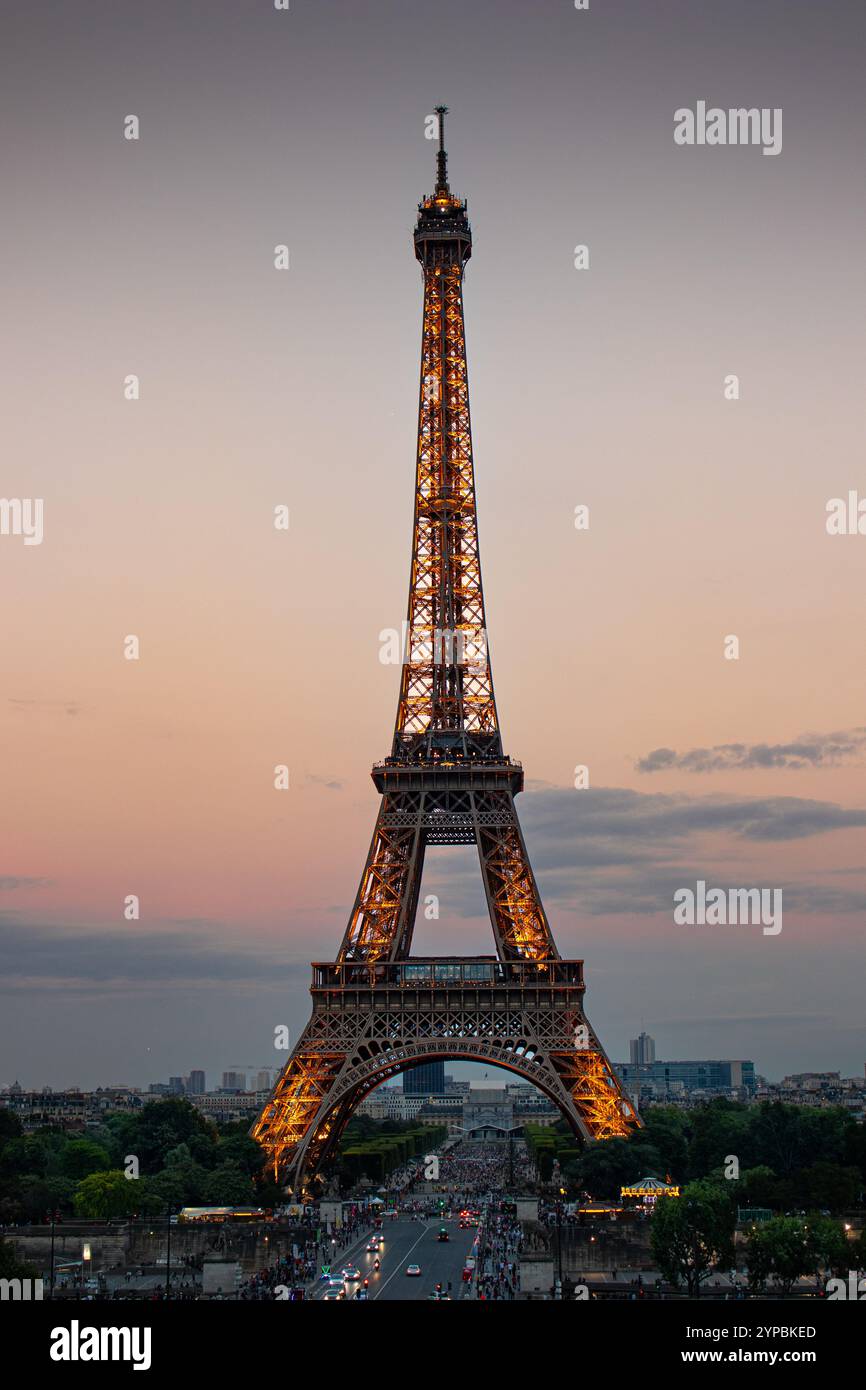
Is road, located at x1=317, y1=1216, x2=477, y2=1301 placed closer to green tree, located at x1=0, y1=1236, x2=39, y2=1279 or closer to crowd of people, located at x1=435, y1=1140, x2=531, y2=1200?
green tree, located at x1=0, y1=1236, x2=39, y2=1279

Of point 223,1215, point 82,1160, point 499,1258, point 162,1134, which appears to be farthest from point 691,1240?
point 82,1160

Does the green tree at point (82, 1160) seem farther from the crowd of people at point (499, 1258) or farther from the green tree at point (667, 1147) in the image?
the green tree at point (667, 1147)

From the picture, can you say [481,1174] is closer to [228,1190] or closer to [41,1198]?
[41,1198]

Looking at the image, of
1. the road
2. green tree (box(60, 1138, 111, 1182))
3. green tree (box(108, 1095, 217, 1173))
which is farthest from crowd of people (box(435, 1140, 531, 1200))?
green tree (box(60, 1138, 111, 1182))

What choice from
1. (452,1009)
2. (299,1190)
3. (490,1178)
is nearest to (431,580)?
(452,1009)
